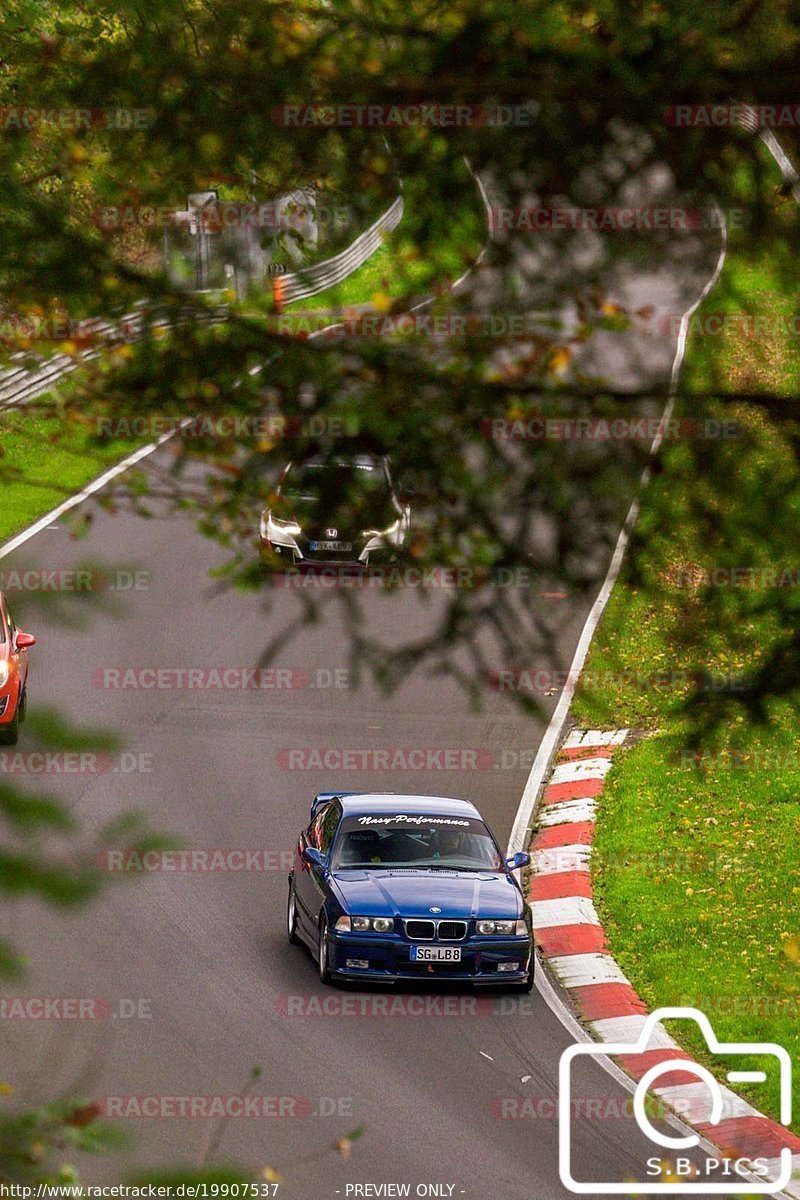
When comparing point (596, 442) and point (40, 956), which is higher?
point (596, 442)

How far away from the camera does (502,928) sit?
13.3m

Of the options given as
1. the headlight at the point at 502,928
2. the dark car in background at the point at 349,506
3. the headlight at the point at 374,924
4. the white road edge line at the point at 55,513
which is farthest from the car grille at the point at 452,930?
the white road edge line at the point at 55,513

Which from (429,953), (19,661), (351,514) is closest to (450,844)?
(429,953)

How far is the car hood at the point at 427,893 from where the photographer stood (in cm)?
1325

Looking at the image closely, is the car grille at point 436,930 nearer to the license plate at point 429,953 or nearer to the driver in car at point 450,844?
the license plate at point 429,953

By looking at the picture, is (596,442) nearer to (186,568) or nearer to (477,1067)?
(477,1067)

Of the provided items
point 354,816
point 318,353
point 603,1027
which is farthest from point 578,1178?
point 318,353

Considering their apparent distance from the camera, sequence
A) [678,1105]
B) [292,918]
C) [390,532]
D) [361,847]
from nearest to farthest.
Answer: [390,532] < [678,1105] < [361,847] < [292,918]

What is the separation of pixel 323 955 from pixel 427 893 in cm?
97

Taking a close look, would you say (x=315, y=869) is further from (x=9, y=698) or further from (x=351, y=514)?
(x=351, y=514)

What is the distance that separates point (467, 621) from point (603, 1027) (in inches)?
282

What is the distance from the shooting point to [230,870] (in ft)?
52.1

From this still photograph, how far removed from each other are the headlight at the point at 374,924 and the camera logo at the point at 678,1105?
1.69 meters

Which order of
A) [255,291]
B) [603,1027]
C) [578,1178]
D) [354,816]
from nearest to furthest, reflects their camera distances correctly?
[255,291] → [578,1178] → [603,1027] → [354,816]
